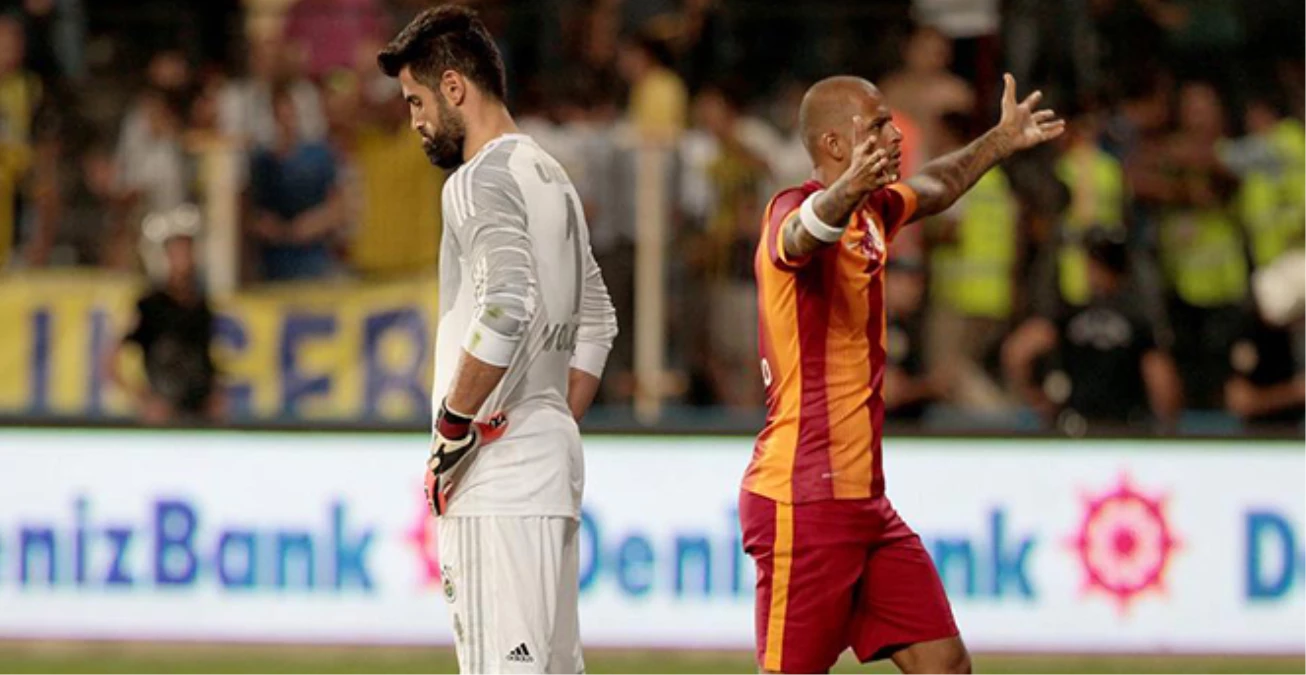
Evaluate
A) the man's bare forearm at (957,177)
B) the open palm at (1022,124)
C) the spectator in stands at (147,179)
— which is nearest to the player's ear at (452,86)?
the man's bare forearm at (957,177)

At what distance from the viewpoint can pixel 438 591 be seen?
12266 millimetres

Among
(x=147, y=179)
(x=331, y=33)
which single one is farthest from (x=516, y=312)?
(x=331, y=33)

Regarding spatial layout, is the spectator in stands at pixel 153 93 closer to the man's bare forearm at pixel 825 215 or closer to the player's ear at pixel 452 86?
the man's bare forearm at pixel 825 215

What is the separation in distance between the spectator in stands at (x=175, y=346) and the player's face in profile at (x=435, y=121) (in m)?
7.02

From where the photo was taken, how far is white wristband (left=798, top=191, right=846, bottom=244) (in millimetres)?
6543

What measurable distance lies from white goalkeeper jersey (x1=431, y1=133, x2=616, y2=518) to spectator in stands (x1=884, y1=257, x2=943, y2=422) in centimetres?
664

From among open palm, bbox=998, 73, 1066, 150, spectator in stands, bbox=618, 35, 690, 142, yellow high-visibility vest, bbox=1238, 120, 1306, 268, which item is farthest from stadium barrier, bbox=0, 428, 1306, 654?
open palm, bbox=998, 73, 1066, 150

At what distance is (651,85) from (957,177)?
6660 millimetres

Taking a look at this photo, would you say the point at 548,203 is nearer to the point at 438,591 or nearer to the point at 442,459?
the point at 442,459

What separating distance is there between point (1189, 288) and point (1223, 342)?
356 millimetres

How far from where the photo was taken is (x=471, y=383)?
19.8ft

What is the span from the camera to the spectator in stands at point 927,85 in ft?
44.4

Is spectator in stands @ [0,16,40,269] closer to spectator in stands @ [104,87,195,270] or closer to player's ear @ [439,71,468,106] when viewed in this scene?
spectator in stands @ [104,87,195,270]

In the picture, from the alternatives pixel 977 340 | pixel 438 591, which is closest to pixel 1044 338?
pixel 977 340
